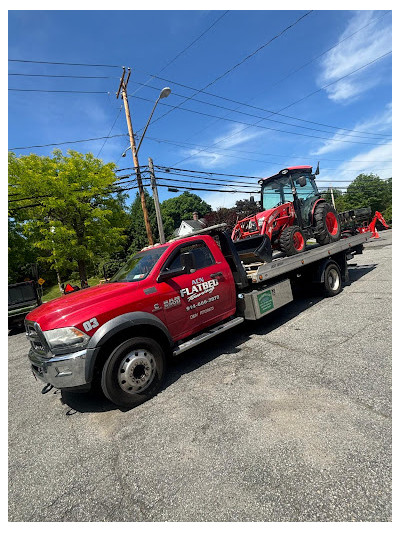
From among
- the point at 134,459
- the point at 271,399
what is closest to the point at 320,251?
the point at 271,399

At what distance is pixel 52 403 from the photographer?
13.0ft

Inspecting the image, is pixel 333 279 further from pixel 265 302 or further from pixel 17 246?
pixel 17 246

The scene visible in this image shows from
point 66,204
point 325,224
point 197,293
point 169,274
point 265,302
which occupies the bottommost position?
point 265,302

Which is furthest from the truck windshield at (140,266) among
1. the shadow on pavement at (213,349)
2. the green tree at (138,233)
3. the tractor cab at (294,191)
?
the green tree at (138,233)

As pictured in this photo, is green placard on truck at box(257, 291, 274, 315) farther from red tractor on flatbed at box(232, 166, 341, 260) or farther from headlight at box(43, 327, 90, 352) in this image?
headlight at box(43, 327, 90, 352)

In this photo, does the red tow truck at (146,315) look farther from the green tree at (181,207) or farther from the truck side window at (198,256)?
the green tree at (181,207)

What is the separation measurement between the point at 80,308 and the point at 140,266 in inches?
52.4

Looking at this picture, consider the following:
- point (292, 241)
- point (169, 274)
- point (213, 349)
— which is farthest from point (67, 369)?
point (292, 241)

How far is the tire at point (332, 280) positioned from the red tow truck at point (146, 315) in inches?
64.9

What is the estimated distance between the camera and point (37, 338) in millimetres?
3355

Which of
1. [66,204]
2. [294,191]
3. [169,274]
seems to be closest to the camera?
[169,274]

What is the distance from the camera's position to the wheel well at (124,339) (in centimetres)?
329

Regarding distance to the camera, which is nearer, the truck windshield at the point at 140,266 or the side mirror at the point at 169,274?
the side mirror at the point at 169,274

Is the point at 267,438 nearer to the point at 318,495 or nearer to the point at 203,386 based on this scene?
the point at 318,495
